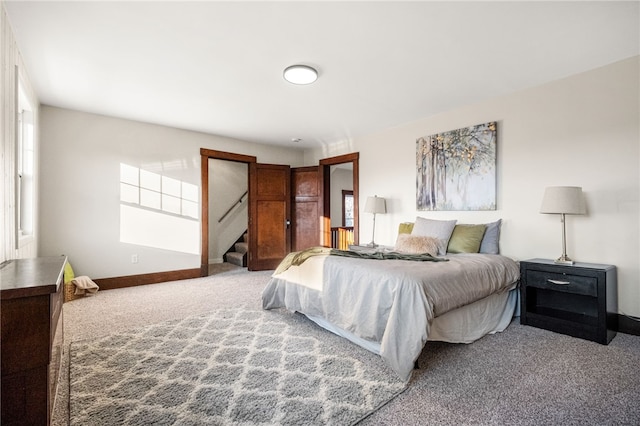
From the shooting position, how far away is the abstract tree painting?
11.6 feet

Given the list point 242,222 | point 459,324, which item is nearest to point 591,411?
point 459,324

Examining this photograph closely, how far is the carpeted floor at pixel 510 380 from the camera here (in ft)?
5.10

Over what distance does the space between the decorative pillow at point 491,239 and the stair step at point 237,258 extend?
14.5ft

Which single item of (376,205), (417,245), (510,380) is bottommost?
(510,380)

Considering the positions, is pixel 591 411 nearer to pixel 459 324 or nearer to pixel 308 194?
pixel 459 324

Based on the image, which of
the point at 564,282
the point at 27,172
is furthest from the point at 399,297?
the point at 27,172

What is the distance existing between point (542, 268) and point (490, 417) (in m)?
1.78

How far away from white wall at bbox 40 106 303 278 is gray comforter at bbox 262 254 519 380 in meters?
2.70

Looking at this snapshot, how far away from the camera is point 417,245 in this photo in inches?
132

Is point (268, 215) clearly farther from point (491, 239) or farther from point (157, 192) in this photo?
point (491, 239)

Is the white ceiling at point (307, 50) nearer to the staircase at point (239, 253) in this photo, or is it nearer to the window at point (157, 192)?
the window at point (157, 192)

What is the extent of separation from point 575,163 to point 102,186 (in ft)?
18.7

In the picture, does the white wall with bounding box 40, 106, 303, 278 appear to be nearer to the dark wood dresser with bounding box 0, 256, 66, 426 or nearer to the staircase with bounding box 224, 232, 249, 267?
the staircase with bounding box 224, 232, 249, 267

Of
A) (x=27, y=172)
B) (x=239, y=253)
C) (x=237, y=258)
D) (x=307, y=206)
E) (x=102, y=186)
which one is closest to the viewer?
(x=27, y=172)
